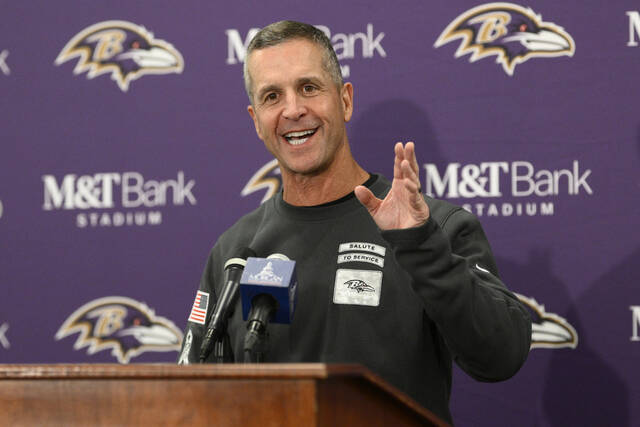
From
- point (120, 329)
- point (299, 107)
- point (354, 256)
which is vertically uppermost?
point (299, 107)

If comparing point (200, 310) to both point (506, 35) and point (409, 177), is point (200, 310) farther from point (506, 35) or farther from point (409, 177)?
point (506, 35)

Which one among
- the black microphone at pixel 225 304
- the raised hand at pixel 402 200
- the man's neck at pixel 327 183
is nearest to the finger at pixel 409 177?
the raised hand at pixel 402 200

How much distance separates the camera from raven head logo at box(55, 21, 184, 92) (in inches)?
94.7

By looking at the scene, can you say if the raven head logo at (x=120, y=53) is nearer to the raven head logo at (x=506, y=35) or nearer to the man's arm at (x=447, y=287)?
the raven head logo at (x=506, y=35)

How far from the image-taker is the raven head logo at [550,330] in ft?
7.00

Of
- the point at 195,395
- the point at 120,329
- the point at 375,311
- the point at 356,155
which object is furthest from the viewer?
the point at 120,329

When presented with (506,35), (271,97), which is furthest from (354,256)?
(506,35)

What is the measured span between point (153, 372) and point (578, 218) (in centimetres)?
163

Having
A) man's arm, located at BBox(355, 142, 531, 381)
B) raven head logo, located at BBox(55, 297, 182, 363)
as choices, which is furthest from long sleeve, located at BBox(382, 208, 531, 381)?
raven head logo, located at BBox(55, 297, 182, 363)

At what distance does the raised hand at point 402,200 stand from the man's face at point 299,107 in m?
0.41

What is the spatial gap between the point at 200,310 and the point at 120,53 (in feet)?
3.73

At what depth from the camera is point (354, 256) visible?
1646 millimetres

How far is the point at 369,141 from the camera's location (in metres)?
2.28

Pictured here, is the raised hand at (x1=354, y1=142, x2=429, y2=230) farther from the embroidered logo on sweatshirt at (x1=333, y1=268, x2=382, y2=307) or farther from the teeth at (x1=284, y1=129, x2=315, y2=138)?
the teeth at (x1=284, y1=129, x2=315, y2=138)
